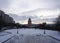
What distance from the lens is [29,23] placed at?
108m

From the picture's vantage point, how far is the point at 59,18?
81.6 metres

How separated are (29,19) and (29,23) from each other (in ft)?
21.2

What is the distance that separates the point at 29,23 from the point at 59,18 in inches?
1271

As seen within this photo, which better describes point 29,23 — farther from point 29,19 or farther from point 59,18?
point 59,18

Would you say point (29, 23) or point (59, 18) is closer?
point (59, 18)

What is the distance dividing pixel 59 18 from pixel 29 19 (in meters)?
37.0

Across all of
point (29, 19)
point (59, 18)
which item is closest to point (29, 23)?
point (29, 19)

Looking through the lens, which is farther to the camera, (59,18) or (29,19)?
(29,19)

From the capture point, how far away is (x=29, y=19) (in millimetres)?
114125
